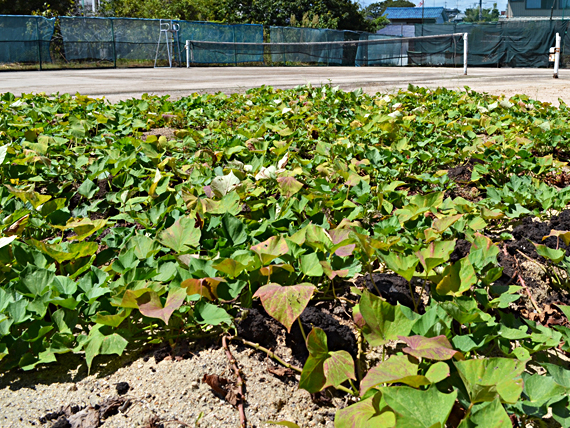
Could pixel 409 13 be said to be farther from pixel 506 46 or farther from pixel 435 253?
pixel 435 253

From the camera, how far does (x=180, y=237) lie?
1807mm

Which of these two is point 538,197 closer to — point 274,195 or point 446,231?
point 446,231

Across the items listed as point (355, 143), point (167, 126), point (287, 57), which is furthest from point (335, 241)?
point (287, 57)

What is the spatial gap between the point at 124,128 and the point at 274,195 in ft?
6.05

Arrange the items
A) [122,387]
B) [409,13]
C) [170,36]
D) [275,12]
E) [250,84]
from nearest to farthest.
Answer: [122,387]
[250,84]
[170,36]
[275,12]
[409,13]

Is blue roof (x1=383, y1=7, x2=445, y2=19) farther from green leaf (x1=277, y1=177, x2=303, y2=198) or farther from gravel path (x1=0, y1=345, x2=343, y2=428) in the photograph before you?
gravel path (x1=0, y1=345, x2=343, y2=428)

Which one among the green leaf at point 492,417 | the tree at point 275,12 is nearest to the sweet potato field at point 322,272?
the green leaf at point 492,417

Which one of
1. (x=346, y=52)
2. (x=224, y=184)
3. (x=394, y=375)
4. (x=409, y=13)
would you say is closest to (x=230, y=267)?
(x=394, y=375)

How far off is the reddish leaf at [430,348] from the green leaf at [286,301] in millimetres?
266

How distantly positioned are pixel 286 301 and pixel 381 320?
0.80ft

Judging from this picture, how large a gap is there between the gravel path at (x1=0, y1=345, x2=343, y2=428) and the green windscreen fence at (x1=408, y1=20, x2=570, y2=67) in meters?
29.5

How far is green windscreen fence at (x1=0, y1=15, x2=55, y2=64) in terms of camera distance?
2194 cm

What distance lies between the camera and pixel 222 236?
1869 mm

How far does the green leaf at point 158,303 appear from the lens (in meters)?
1.37
